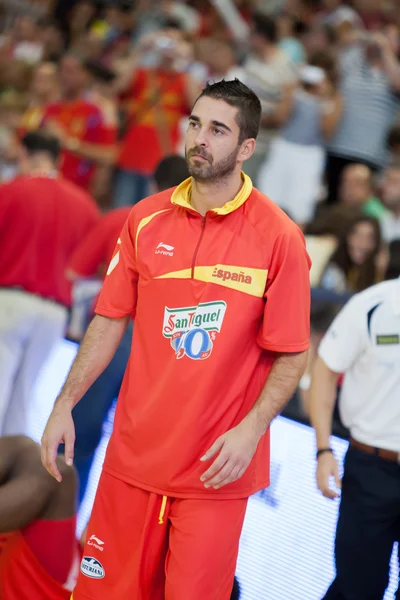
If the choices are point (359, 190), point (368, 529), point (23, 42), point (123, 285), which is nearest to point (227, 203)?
point (123, 285)

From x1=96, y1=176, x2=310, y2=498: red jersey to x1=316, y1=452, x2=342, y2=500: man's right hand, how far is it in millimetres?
421

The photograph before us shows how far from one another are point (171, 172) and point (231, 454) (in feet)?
7.19

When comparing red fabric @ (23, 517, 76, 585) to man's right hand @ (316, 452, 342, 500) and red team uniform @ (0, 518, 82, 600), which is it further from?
man's right hand @ (316, 452, 342, 500)

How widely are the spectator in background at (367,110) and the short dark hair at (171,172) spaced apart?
13.4 feet

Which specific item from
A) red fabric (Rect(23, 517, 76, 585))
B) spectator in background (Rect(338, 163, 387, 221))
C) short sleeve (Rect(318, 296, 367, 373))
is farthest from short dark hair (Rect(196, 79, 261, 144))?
spectator in background (Rect(338, 163, 387, 221))

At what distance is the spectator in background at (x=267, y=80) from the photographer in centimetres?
820

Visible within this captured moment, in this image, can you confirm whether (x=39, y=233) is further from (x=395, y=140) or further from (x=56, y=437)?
(x=395, y=140)

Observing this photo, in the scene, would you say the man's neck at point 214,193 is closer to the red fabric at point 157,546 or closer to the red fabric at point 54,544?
the red fabric at point 157,546

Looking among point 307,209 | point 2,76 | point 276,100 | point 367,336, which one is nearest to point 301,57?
point 276,100

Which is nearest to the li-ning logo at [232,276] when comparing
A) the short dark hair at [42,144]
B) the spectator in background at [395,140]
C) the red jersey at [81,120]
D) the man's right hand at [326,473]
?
the man's right hand at [326,473]

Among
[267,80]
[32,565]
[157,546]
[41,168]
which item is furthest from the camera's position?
[267,80]

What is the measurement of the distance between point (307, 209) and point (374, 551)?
521 centimetres

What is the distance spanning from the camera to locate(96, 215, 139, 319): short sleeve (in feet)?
10.0

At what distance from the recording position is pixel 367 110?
27.2 feet
